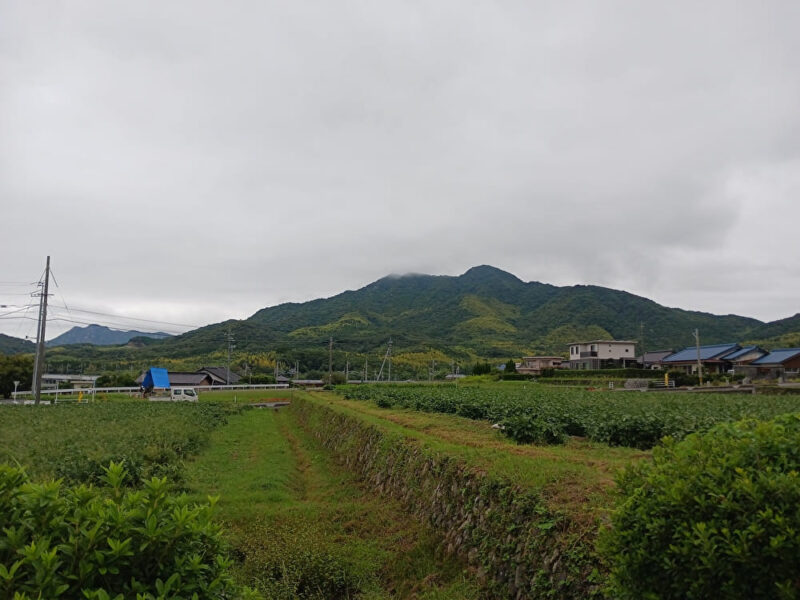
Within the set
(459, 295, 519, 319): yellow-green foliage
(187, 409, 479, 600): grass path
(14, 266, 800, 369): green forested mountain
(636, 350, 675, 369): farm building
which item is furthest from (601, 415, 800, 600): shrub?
(459, 295, 519, 319): yellow-green foliage

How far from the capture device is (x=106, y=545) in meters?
2.79

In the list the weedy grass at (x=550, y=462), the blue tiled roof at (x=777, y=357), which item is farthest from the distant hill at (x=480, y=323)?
the weedy grass at (x=550, y=462)

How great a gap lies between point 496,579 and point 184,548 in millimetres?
4929

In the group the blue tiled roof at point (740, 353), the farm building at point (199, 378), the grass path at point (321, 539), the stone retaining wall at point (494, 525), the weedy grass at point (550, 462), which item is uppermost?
the blue tiled roof at point (740, 353)

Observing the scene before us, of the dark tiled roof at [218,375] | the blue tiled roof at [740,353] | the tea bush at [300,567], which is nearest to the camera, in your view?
the tea bush at [300,567]

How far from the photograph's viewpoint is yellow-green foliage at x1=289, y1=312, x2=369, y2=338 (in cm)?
13238

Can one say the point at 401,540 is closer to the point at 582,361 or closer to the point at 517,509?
the point at 517,509

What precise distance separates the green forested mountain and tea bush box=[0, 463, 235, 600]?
338 feet

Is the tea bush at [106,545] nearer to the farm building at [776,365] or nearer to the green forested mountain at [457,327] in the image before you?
the farm building at [776,365]

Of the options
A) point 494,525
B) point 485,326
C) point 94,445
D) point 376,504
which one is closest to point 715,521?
point 494,525

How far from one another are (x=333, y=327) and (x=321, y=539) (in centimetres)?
13188

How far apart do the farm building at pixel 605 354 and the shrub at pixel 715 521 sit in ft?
229

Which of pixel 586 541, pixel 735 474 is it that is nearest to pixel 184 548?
pixel 735 474

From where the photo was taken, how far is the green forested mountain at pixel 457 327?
113562 millimetres
